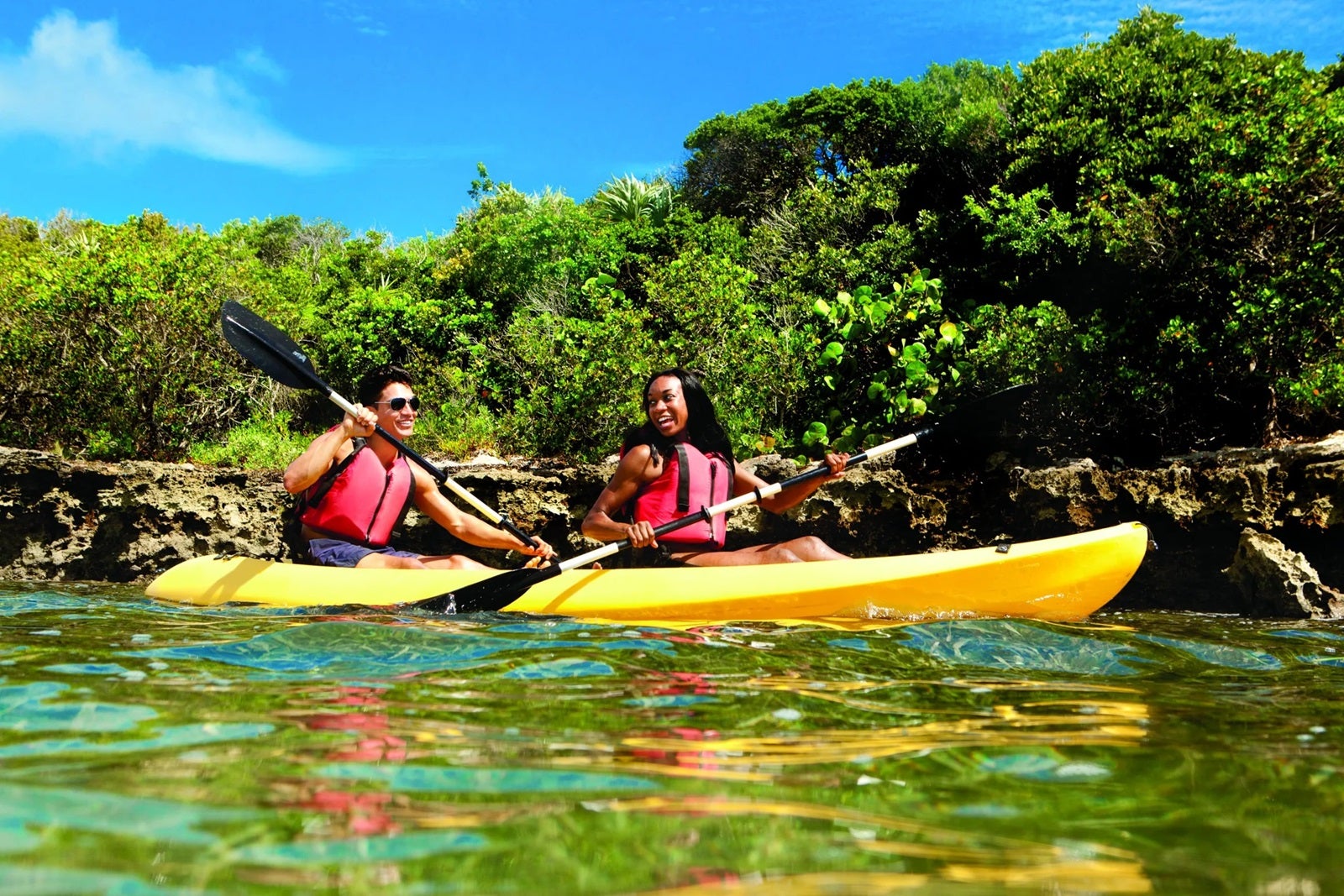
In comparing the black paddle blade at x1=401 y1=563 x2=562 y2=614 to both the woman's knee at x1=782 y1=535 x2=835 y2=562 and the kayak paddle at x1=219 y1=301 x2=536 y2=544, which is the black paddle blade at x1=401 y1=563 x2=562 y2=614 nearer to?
the kayak paddle at x1=219 y1=301 x2=536 y2=544

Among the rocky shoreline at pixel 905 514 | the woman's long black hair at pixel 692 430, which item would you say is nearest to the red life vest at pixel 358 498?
the woman's long black hair at pixel 692 430

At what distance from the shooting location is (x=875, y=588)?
4238mm

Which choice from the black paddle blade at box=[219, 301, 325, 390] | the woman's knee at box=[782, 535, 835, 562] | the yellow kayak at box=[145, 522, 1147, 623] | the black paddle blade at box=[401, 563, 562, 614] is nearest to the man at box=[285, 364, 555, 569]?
the black paddle blade at box=[219, 301, 325, 390]

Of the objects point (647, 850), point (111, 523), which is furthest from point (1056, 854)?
point (111, 523)

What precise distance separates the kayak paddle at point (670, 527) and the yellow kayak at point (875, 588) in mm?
66

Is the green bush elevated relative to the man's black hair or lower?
elevated

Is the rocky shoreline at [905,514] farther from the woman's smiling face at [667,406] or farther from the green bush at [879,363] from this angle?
the woman's smiling face at [667,406]

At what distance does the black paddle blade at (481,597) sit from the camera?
447 cm

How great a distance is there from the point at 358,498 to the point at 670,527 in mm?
1792

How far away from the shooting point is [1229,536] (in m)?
6.05

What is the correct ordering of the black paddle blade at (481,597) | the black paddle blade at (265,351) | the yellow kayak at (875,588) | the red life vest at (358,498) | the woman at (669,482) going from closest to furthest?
the yellow kayak at (875,588) → the black paddle blade at (481,597) → the woman at (669,482) → the red life vest at (358,498) → the black paddle blade at (265,351)

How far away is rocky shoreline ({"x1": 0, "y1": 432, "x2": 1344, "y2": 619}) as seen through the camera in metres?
5.71

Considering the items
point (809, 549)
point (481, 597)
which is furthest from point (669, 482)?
point (481, 597)

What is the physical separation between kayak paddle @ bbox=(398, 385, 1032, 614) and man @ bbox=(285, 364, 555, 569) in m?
0.51
